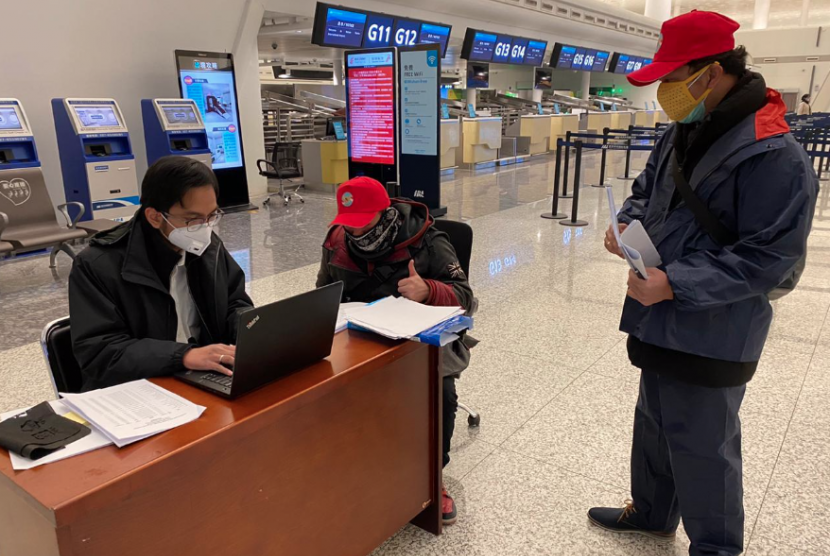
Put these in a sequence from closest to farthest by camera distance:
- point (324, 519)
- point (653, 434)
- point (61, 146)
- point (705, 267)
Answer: point (705, 267) → point (324, 519) → point (653, 434) → point (61, 146)

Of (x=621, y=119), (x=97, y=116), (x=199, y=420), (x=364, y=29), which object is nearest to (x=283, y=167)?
(x=364, y=29)

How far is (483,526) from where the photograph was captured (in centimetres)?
200

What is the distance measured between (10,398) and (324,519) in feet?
7.05

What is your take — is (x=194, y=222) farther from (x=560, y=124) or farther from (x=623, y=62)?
(x=623, y=62)

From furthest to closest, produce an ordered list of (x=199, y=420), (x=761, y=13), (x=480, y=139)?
(x=761, y=13) < (x=480, y=139) < (x=199, y=420)

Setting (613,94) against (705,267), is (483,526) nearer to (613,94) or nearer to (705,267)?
(705,267)

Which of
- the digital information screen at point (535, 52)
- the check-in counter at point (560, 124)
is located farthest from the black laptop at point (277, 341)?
the check-in counter at point (560, 124)

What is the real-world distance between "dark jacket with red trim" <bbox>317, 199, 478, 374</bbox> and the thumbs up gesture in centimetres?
9

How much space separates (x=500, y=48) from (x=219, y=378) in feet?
41.0

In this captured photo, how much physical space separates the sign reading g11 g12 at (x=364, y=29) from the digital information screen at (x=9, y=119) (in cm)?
407

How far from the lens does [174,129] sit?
6.58m

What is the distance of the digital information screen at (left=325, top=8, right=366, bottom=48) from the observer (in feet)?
27.2

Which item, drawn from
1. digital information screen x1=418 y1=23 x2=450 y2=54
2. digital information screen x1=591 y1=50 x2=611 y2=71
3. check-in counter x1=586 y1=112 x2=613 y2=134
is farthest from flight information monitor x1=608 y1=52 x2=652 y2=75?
digital information screen x1=418 y1=23 x2=450 y2=54

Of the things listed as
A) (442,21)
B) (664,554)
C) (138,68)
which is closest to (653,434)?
(664,554)
